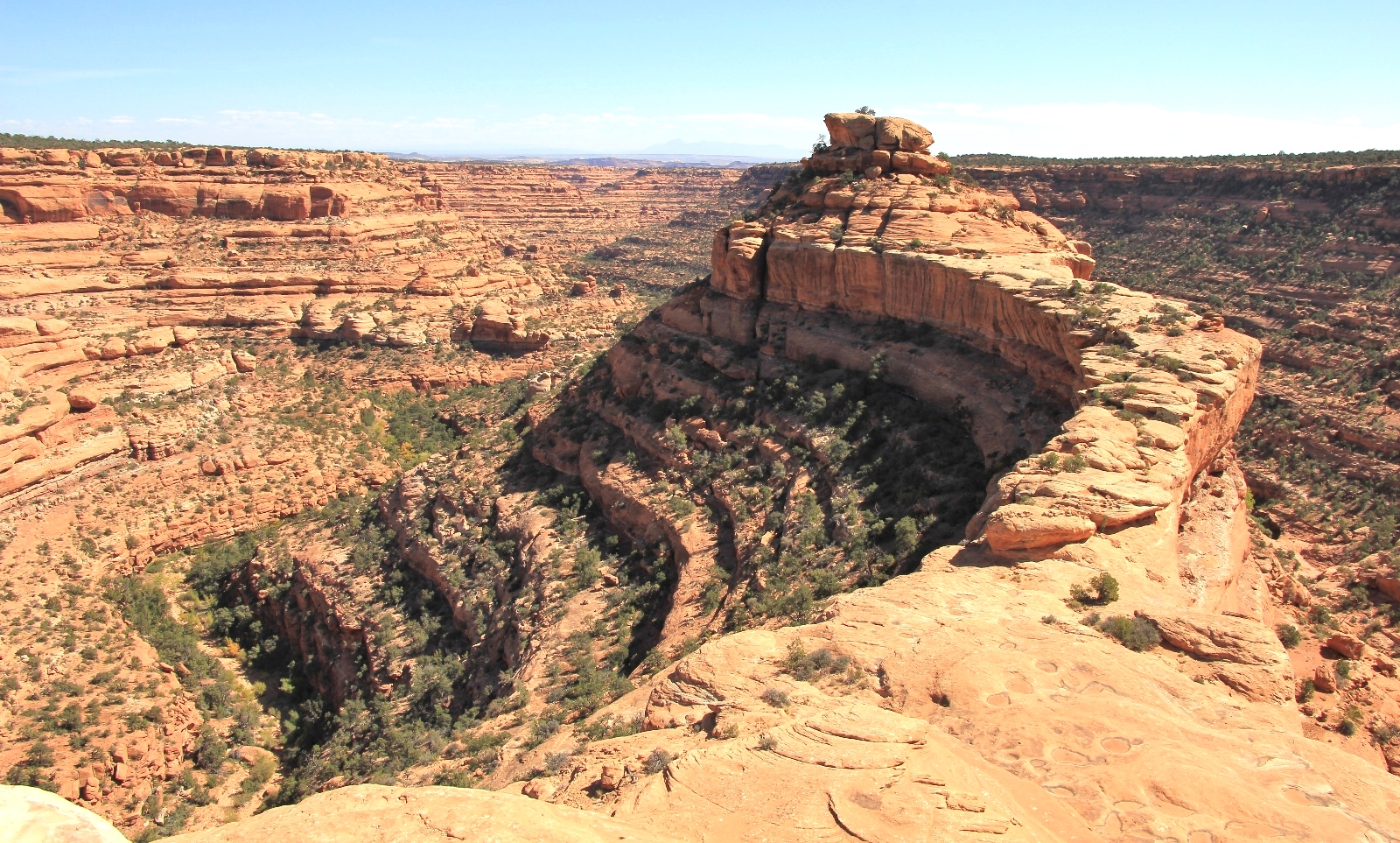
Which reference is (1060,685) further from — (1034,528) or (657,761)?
(657,761)

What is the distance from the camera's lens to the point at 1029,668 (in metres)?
11.2

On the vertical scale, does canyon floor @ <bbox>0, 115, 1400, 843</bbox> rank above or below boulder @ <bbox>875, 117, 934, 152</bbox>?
below

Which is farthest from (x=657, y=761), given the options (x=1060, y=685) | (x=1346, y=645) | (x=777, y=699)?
(x=1346, y=645)

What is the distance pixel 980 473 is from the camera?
21422 millimetres

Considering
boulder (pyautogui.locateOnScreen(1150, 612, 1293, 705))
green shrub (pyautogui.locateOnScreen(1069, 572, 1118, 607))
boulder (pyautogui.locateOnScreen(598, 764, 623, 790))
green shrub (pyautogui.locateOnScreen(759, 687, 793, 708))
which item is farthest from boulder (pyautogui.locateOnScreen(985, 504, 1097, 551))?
boulder (pyautogui.locateOnScreen(598, 764, 623, 790))

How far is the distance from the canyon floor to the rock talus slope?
0.08 metres

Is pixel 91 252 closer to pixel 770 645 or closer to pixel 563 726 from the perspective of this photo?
pixel 563 726

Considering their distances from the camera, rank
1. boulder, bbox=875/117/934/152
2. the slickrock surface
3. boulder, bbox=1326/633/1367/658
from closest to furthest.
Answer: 1. boulder, bbox=1326/633/1367/658
2. the slickrock surface
3. boulder, bbox=875/117/934/152

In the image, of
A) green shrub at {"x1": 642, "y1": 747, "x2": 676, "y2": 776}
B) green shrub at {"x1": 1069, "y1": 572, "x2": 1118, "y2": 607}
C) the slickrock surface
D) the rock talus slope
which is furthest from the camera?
the slickrock surface

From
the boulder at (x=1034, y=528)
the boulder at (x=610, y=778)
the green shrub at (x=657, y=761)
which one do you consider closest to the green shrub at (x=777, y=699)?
the green shrub at (x=657, y=761)

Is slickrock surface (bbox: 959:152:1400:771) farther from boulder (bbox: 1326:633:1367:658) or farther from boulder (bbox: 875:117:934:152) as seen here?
boulder (bbox: 875:117:934:152)

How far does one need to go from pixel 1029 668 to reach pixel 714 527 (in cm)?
1418

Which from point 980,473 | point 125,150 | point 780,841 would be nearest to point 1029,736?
point 780,841

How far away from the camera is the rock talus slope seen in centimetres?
855
